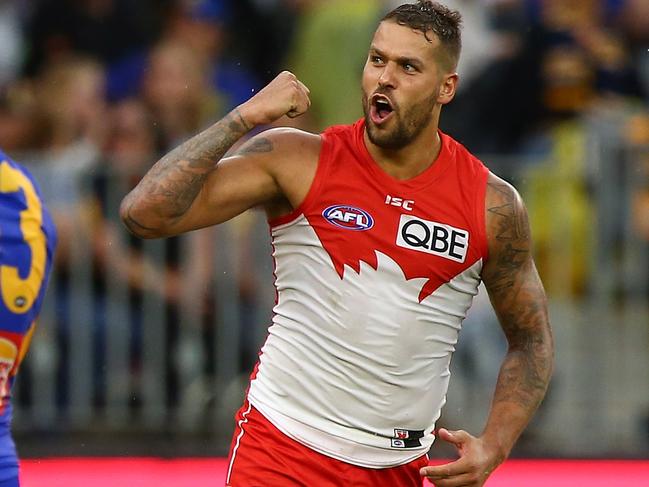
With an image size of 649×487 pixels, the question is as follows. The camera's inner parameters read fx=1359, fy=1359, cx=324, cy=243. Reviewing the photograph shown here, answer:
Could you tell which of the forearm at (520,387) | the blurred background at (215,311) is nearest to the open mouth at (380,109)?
the forearm at (520,387)

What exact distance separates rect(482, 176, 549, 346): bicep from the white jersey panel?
4.4 inches

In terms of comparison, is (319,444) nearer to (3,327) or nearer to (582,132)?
(3,327)

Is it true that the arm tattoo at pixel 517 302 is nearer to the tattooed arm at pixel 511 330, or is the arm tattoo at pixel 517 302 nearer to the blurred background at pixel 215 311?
the tattooed arm at pixel 511 330

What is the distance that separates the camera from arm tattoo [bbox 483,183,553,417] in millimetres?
4648

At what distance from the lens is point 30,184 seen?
4652mm

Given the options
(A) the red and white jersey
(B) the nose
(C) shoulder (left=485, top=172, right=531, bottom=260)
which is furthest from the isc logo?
(B) the nose

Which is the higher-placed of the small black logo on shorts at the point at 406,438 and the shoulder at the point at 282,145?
the shoulder at the point at 282,145

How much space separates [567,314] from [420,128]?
405 cm

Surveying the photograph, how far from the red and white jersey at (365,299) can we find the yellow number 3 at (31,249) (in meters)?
0.79

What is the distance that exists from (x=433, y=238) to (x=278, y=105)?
0.70 meters

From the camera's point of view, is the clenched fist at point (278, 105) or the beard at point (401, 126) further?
the beard at point (401, 126)

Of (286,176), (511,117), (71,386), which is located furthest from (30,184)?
(511,117)

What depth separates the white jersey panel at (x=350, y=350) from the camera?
14.7ft

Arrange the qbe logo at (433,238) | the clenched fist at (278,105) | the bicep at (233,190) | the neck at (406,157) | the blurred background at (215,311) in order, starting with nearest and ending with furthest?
the clenched fist at (278,105) → the bicep at (233,190) → the qbe logo at (433,238) → the neck at (406,157) → the blurred background at (215,311)
